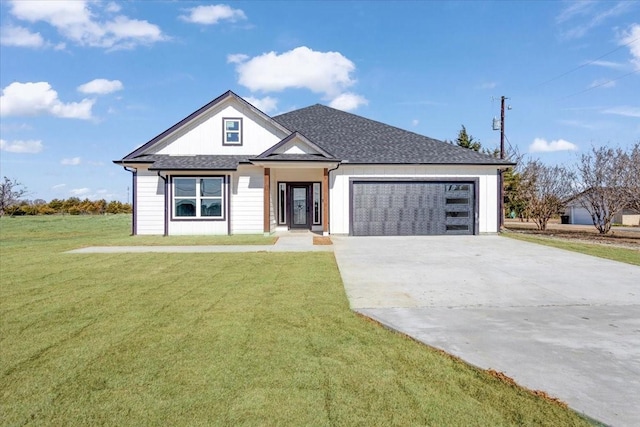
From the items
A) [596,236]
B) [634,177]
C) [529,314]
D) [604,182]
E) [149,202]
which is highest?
[634,177]

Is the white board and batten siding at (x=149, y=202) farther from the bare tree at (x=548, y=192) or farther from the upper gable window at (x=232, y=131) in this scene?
the bare tree at (x=548, y=192)

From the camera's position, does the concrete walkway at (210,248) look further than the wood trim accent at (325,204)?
No

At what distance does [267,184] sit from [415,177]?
270 inches

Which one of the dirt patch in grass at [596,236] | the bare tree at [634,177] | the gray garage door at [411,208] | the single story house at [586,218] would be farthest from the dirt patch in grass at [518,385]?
the single story house at [586,218]

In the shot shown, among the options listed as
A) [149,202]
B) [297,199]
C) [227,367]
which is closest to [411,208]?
[297,199]

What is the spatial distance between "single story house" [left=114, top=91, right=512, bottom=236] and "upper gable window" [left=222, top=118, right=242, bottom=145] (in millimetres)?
46

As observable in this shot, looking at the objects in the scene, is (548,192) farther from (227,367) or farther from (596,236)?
(227,367)

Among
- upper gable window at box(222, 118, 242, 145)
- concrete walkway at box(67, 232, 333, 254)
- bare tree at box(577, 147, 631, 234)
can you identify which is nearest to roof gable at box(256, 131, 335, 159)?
upper gable window at box(222, 118, 242, 145)

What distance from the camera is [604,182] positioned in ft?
64.4

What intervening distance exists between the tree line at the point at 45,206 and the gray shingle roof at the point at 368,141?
41.3 m

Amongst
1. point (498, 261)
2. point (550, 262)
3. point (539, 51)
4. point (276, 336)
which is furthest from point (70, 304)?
point (539, 51)

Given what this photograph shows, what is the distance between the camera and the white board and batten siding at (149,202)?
52.5ft

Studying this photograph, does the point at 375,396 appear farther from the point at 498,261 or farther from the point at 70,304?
the point at 498,261

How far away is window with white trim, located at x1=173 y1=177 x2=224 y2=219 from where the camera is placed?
52.4ft
